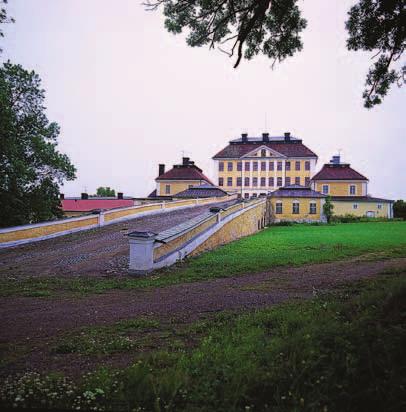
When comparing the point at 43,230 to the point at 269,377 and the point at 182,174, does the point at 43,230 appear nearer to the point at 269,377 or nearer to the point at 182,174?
the point at 269,377

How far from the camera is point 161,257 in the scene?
36.0ft

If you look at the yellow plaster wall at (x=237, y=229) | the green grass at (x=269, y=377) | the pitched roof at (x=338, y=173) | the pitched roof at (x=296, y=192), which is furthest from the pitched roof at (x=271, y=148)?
the green grass at (x=269, y=377)

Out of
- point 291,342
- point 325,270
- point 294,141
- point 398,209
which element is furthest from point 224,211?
point 294,141

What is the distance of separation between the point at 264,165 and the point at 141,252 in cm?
5289

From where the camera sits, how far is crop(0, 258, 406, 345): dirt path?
5.40m

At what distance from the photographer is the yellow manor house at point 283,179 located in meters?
43.1

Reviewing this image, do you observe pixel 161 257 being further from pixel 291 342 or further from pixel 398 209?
pixel 398 209

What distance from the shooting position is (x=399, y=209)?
47.3 m

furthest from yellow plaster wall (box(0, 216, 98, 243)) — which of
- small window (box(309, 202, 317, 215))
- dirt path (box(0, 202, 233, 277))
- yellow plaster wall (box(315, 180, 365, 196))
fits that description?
yellow plaster wall (box(315, 180, 365, 196))

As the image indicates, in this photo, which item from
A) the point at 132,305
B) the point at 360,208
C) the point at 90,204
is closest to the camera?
the point at 132,305

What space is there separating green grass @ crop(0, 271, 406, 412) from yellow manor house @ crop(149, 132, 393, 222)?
3900cm

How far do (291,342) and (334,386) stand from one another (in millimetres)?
771

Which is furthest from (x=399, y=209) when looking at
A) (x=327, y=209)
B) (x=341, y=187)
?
(x=327, y=209)

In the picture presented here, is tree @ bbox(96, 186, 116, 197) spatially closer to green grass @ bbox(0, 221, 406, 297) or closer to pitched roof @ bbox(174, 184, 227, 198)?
pitched roof @ bbox(174, 184, 227, 198)
